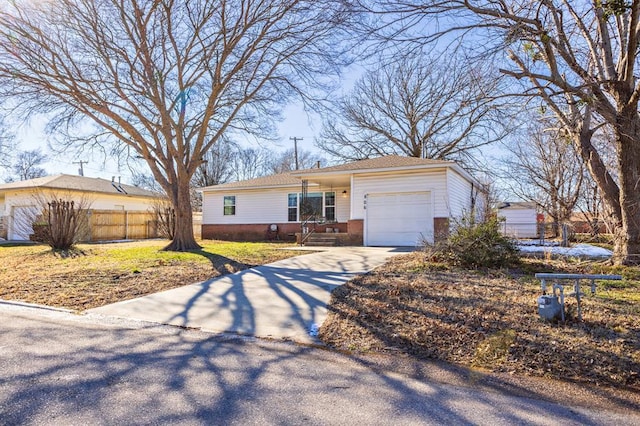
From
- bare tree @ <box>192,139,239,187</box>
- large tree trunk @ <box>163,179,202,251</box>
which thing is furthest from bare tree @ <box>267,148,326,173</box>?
large tree trunk @ <box>163,179,202,251</box>

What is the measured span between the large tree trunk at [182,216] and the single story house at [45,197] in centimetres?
828

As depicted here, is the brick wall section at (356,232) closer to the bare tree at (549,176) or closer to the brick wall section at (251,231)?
the brick wall section at (251,231)

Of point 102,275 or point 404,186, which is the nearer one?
point 102,275

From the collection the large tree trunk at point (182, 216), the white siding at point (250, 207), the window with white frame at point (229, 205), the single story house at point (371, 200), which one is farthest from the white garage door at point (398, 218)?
the window with white frame at point (229, 205)

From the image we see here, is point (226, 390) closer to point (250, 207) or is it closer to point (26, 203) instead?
point (250, 207)

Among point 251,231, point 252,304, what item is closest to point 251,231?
point 251,231

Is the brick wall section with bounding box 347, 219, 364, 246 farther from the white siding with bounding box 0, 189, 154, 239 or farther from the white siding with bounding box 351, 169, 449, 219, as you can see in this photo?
the white siding with bounding box 0, 189, 154, 239

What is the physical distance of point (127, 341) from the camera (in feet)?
14.3

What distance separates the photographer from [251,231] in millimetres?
21703

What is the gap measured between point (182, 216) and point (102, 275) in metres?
6.46

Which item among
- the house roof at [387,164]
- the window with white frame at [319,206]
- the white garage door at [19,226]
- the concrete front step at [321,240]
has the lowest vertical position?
the concrete front step at [321,240]

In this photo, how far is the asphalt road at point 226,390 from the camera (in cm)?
265

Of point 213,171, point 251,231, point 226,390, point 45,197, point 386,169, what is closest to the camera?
point 226,390

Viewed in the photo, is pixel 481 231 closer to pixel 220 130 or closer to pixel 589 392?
pixel 589 392
